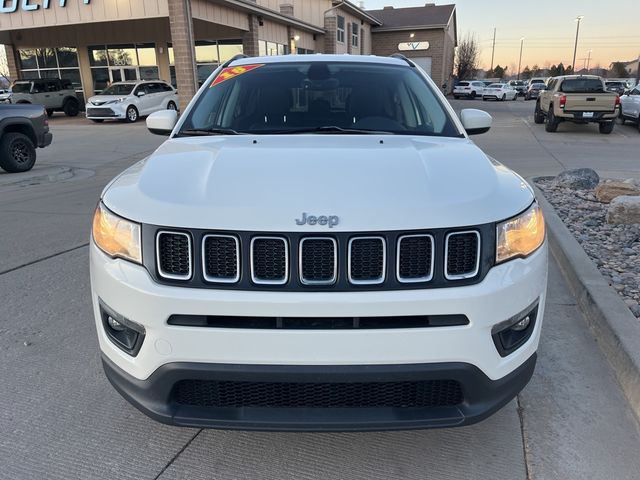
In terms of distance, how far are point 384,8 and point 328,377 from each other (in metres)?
53.4

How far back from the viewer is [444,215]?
196 centimetres

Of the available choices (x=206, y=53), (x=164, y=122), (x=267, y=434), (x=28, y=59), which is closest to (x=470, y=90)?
(x=206, y=53)

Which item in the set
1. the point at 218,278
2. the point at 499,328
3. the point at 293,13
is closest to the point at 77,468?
the point at 218,278

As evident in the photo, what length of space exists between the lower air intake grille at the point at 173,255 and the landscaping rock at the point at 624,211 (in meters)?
5.32

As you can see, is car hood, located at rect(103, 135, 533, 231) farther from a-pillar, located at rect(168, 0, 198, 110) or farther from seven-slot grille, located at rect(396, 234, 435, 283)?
a-pillar, located at rect(168, 0, 198, 110)

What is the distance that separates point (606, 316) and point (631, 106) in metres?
17.4

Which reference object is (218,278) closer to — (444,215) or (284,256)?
(284,256)

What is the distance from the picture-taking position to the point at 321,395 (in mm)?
2027

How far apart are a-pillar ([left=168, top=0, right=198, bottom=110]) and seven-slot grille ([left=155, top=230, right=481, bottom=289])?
57.7ft

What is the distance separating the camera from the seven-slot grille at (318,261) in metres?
1.92

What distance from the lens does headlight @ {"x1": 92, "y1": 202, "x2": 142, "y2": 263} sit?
2.05 meters

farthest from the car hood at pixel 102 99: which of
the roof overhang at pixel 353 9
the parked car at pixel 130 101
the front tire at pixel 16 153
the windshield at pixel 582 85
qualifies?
the roof overhang at pixel 353 9

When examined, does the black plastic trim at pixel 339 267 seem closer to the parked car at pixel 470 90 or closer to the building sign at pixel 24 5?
the building sign at pixel 24 5

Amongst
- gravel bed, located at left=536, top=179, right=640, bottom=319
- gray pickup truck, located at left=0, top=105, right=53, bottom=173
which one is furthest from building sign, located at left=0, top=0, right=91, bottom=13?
gravel bed, located at left=536, top=179, right=640, bottom=319
